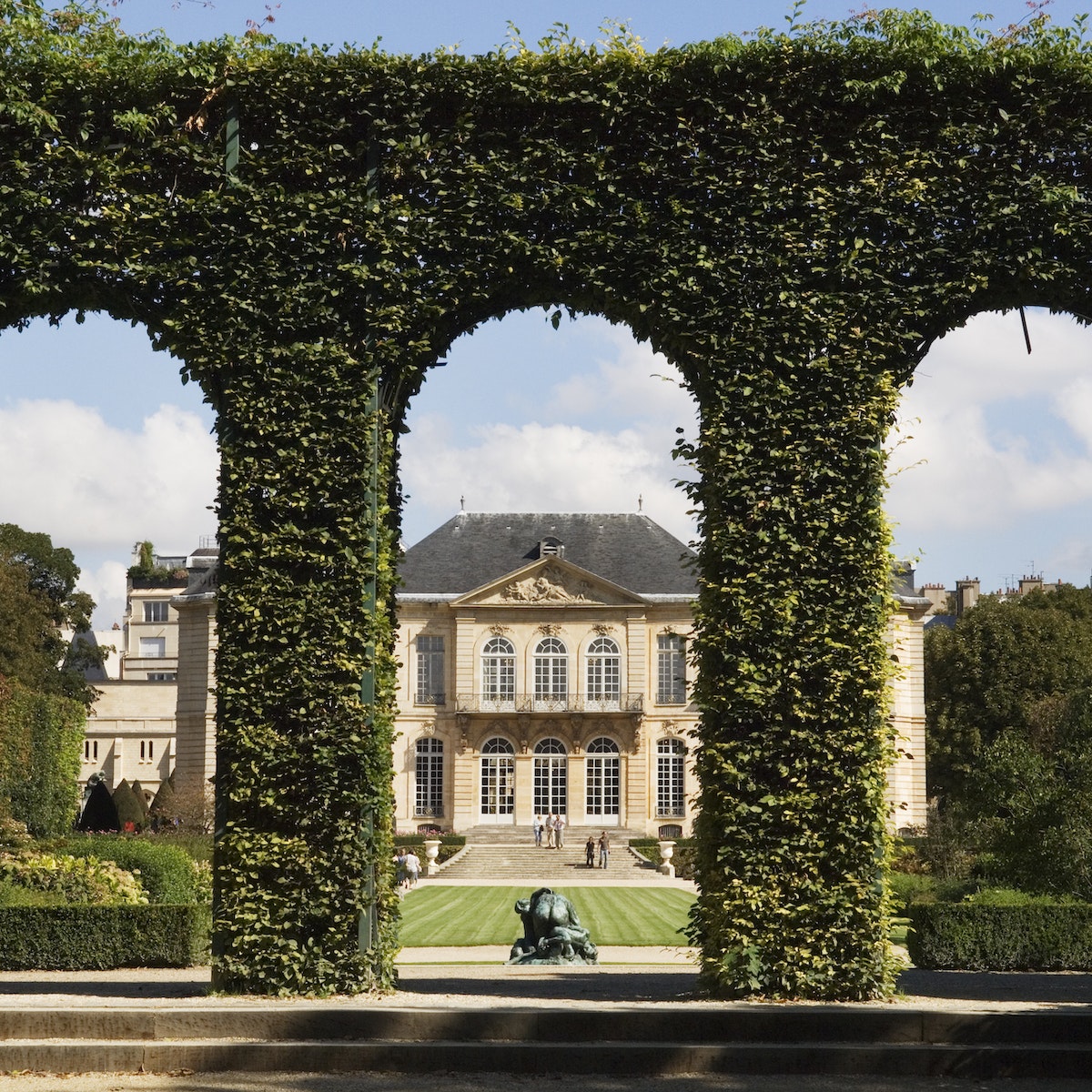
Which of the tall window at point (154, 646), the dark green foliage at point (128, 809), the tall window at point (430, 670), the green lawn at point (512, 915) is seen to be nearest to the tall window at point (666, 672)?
the tall window at point (430, 670)

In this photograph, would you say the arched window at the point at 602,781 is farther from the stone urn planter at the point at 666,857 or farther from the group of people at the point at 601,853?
the stone urn planter at the point at 666,857

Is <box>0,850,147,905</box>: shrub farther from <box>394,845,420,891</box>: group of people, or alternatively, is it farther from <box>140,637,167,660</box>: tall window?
<box>140,637,167,660</box>: tall window

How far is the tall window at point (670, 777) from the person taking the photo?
5031 centimetres

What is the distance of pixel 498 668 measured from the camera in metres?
51.5

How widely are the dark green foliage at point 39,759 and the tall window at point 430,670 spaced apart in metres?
21.3

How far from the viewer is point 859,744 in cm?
917

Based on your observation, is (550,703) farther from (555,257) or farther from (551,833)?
(555,257)

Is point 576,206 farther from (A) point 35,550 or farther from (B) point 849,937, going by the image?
(A) point 35,550

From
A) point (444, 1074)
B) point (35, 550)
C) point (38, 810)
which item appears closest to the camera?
point (444, 1074)

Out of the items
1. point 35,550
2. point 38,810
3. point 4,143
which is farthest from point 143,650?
point 4,143

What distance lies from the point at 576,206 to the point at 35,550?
159 feet

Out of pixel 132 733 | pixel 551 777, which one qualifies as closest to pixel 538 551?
pixel 551 777

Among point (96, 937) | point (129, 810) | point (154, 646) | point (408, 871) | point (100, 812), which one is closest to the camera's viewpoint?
point (96, 937)

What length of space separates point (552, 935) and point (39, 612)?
125ft
